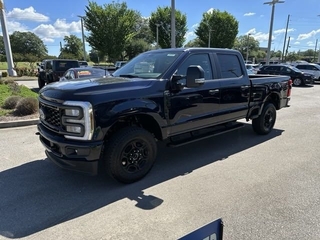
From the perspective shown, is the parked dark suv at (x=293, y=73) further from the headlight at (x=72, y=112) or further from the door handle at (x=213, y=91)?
the headlight at (x=72, y=112)

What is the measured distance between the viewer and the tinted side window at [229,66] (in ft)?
16.5

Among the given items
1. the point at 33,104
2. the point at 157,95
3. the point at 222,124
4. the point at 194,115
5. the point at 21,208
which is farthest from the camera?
the point at 33,104

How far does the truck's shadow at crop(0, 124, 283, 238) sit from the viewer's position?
2.94 metres

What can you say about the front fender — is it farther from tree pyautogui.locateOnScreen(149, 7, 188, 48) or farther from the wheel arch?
tree pyautogui.locateOnScreen(149, 7, 188, 48)

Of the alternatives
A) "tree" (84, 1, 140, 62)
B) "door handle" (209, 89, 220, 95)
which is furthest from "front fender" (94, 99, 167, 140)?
"tree" (84, 1, 140, 62)

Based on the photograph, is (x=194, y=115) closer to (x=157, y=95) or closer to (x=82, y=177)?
(x=157, y=95)

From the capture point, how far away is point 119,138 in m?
3.47

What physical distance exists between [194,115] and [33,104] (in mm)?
5562

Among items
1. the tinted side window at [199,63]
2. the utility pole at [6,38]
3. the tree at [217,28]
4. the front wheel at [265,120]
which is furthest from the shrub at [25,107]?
the tree at [217,28]

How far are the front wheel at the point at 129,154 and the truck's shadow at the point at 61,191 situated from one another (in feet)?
0.60

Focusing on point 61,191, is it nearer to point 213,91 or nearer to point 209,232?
point 209,232

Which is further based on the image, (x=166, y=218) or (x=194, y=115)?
(x=194, y=115)

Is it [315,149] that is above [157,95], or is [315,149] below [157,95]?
below

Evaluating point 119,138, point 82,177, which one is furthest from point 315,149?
point 82,177
